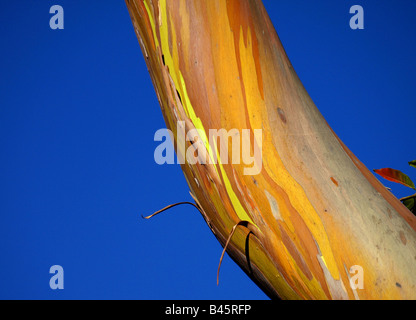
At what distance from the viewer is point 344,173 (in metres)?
0.35

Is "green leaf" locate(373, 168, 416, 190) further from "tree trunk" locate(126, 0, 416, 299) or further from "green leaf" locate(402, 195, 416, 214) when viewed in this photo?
"tree trunk" locate(126, 0, 416, 299)

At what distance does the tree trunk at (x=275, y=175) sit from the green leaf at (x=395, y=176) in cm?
26

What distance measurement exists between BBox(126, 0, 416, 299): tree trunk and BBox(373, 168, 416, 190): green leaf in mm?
259

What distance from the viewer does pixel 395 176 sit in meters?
0.62

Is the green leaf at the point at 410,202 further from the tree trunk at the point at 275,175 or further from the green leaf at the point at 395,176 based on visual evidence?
the tree trunk at the point at 275,175

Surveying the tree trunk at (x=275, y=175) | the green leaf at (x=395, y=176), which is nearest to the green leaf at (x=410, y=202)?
the green leaf at (x=395, y=176)

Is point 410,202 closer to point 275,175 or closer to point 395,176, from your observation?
point 395,176

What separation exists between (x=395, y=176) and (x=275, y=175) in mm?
361

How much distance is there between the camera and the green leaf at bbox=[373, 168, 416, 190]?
0.62 metres

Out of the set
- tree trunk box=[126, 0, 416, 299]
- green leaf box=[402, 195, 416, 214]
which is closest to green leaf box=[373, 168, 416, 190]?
green leaf box=[402, 195, 416, 214]

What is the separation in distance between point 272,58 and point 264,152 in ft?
0.33

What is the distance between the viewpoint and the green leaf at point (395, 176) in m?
0.62

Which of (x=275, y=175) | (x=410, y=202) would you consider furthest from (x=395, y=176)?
(x=275, y=175)
